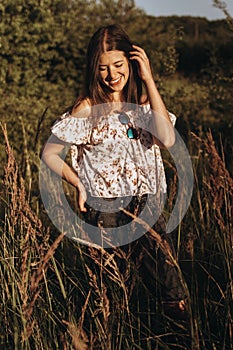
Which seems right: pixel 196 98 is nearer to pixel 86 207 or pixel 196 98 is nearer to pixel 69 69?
pixel 69 69

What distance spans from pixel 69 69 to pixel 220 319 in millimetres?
5340

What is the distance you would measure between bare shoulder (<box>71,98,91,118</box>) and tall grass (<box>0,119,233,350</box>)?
0.39 m

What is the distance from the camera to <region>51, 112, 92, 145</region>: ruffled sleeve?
253 cm

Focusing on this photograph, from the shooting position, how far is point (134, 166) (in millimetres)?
2516

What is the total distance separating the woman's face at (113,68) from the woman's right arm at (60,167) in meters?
0.34

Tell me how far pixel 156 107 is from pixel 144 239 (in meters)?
0.54

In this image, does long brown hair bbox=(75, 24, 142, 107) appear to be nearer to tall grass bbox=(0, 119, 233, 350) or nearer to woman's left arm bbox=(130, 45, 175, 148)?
woman's left arm bbox=(130, 45, 175, 148)

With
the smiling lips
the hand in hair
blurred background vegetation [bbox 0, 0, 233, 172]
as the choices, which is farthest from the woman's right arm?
blurred background vegetation [bbox 0, 0, 233, 172]

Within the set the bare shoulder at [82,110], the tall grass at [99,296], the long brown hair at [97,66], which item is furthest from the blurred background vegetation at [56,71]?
the tall grass at [99,296]

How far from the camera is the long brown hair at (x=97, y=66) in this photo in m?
2.52

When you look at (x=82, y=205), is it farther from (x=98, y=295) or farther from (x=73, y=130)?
(x=98, y=295)

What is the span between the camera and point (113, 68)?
2.50 m

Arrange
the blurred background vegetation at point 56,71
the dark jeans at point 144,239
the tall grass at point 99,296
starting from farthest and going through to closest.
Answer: the blurred background vegetation at point 56,71 < the dark jeans at point 144,239 < the tall grass at point 99,296

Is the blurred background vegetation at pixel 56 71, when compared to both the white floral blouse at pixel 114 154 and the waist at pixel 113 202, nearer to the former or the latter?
the white floral blouse at pixel 114 154
